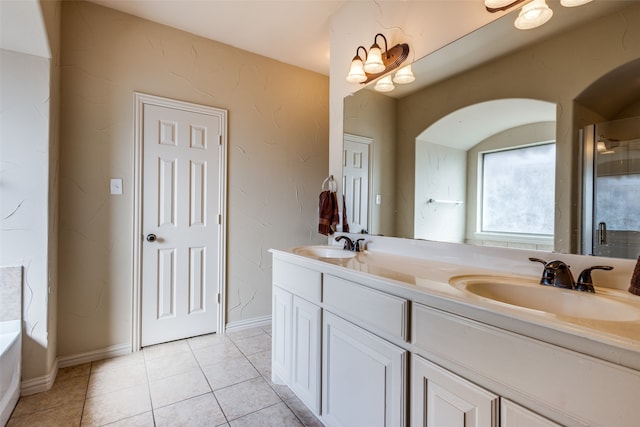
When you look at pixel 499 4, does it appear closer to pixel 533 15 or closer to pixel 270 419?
pixel 533 15

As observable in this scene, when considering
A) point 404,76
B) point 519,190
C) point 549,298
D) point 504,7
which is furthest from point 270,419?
point 504,7

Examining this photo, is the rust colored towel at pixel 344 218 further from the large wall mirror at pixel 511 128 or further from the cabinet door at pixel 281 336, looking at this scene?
the cabinet door at pixel 281 336

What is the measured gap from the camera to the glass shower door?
37.7 inches

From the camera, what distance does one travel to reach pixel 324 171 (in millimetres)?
3299

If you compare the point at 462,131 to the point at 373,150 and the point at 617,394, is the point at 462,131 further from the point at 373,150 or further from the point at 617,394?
the point at 617,394

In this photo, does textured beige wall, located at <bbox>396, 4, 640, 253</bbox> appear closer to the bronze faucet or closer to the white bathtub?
the bronze faucet

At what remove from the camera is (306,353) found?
1602 mm

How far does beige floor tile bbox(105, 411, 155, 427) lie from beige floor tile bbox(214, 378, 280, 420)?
36 centimetres

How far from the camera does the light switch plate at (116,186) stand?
88.7 inches

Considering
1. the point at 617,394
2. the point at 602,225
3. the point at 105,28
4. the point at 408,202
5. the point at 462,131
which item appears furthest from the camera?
the point at 105,28

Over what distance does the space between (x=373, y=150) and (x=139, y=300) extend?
7.02 feet

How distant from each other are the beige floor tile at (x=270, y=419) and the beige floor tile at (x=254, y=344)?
0.75 metres

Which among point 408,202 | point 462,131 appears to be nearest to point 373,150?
point 408,202

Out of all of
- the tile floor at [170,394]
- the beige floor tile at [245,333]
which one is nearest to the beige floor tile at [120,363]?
the tile floor at [170,394]
